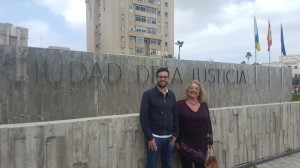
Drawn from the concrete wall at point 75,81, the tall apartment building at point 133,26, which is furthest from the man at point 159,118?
the tall apartment building at point 133,26

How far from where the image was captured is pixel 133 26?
5688 cm

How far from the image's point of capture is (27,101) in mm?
6695

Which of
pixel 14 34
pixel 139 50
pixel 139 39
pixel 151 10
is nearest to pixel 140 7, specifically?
pixel 151 10

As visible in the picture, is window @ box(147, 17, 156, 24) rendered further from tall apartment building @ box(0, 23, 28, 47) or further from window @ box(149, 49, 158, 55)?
tall apartment building @ box(0, 23, 28, 47)

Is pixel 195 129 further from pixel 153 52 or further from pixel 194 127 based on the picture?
pixel 153 52

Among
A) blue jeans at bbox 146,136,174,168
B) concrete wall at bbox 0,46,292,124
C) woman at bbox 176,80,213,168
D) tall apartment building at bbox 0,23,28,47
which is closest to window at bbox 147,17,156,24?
tall apartment building at bbox 0,23,28,47

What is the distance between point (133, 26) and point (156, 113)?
53.9 m

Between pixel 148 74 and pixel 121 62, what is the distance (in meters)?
0.90

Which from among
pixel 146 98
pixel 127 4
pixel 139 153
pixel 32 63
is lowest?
pixel 139 153

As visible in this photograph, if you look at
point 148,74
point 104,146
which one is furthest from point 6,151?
point 148,74

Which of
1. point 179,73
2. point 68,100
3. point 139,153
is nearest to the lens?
point 139,153

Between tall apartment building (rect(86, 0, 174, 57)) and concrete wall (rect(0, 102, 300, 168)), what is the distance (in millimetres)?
50270

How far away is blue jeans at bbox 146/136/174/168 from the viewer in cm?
418

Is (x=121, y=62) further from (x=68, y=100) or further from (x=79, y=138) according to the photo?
(x=79, y=138)
